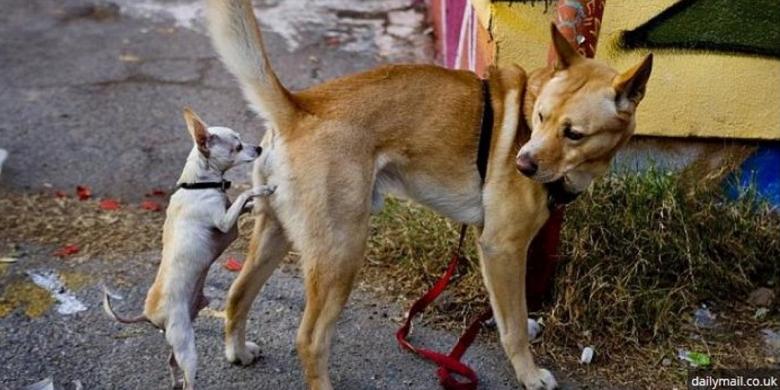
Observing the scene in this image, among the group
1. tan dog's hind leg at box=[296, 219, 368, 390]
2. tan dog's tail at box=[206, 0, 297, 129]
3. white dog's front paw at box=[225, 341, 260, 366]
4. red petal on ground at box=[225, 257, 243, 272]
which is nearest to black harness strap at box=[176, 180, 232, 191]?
tan dog's tail at box=[206, 0, 297, 129]

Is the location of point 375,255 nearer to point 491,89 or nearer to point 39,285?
point 491,89

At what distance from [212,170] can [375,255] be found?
4.32ft

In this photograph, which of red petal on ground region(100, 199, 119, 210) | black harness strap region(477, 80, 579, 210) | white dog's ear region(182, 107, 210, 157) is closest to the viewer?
white dog's ear region(182, 107, 210, 157)

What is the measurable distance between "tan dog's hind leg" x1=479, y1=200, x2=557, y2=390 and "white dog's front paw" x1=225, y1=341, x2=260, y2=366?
1.01 m

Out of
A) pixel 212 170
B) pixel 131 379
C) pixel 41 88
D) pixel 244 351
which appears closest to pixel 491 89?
pixel 212 170

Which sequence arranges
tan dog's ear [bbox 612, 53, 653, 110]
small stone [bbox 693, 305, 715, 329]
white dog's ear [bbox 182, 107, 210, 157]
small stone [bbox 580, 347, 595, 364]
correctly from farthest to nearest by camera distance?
small stone [bbox 693, 305, 715, 329], small stone [bbox 580, 347, 595, 364], white dog's ear [bbox 182, 107, 210, 157], tan dog's ear [bbox 612, 53, 653, 110]

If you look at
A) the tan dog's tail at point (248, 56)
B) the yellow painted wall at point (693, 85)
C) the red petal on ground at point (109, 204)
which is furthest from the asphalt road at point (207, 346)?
the yellow painted wall at point (693, 85)

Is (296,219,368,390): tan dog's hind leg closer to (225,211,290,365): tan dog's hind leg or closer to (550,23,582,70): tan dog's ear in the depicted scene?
(225,211,290,365): tan dog's hind leg

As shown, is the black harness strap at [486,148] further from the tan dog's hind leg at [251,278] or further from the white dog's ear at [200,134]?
the white dog's ear at [200,134]

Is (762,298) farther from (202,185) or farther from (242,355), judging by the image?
(202,185)

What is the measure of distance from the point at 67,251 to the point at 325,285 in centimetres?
174

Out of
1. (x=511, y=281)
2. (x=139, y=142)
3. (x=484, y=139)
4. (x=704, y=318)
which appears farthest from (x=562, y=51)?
(x=139, y=142)

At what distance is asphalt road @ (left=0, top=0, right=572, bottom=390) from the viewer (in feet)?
12.6

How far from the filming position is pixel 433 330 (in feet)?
13.6
